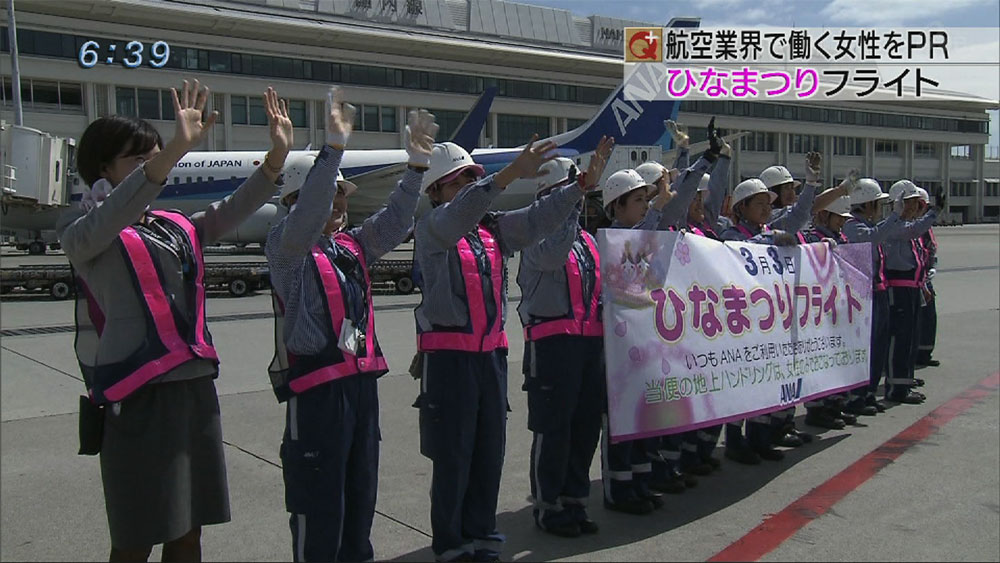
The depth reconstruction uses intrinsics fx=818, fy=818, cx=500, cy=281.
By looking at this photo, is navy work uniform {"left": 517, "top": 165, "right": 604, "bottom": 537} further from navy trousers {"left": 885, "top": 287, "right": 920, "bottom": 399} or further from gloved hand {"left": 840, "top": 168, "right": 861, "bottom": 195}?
navy trousers {"left": 885, "top": 287, "right": 920, "bottom": 399}

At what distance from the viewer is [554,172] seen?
15.1ft

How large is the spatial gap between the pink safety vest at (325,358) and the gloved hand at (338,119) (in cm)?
56

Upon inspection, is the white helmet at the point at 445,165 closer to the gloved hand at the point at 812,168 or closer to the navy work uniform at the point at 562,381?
the navy work uniform at the point at 562,381

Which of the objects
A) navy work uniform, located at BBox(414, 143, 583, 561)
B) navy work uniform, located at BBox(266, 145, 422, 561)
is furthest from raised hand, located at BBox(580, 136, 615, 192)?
navy work uniform, located at BBox(266, 145, 422, 561)

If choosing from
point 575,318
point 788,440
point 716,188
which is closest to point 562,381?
point 575,318

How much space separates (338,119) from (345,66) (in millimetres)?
49177

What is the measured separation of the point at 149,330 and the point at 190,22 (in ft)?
152

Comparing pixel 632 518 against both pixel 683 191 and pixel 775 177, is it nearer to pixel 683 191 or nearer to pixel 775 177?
pixel 683 191

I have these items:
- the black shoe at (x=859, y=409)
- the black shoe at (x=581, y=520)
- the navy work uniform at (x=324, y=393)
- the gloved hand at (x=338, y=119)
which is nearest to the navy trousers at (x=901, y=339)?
the black shoe at (x=859, y=409)

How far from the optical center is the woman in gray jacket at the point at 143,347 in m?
2.77

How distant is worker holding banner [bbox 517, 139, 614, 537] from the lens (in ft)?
15.1

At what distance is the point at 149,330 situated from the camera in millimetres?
2799

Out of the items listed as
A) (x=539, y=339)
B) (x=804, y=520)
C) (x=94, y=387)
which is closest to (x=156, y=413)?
(x=94, y=387)

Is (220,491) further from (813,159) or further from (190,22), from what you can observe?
(190,22)
